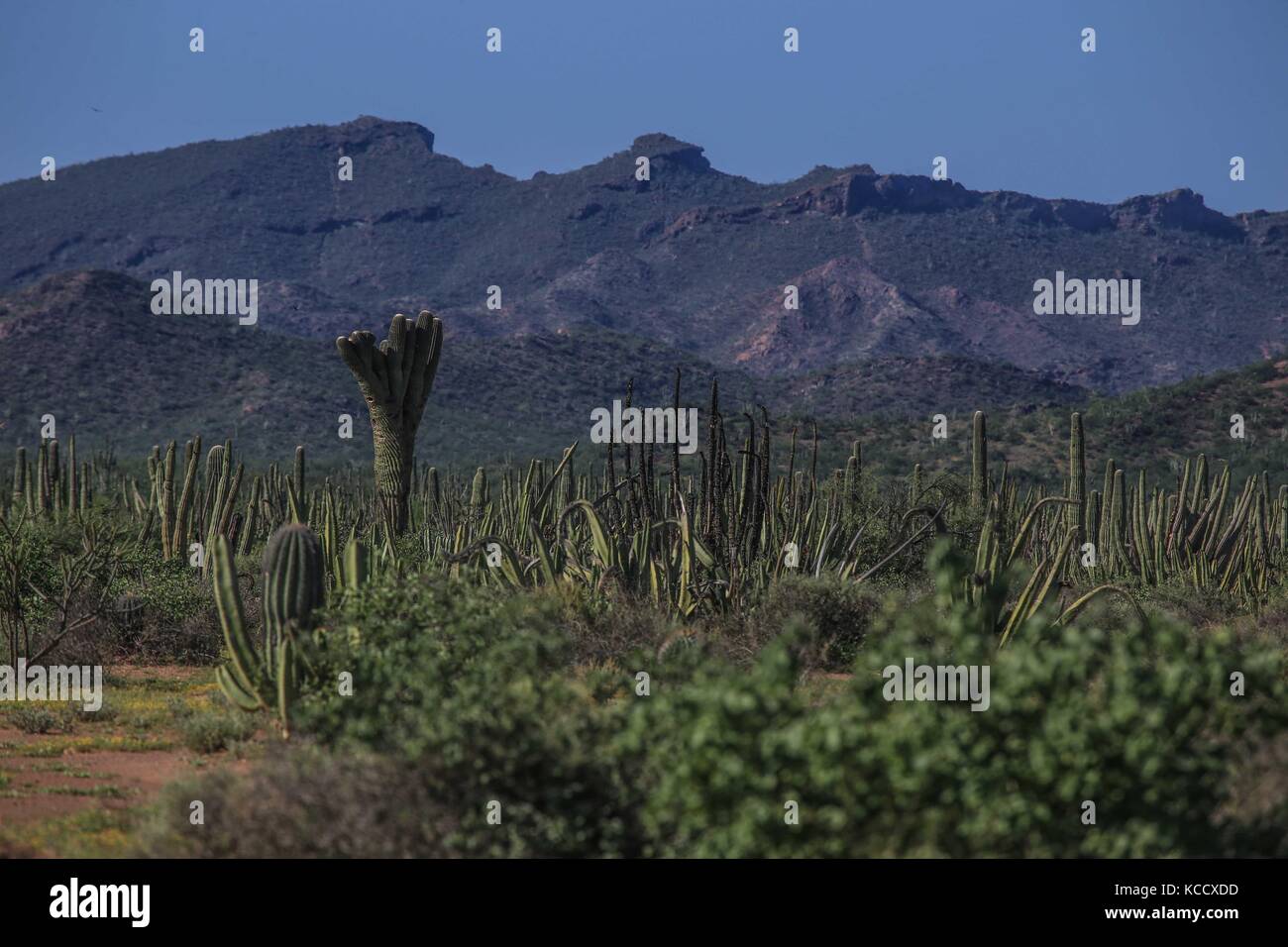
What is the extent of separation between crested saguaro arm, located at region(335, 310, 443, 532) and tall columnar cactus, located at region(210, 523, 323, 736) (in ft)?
11.7

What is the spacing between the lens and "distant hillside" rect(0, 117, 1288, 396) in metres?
111

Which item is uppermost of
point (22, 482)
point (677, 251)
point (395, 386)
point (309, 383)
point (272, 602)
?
point (677, 251)

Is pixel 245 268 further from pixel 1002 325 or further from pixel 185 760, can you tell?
pixel 185 760

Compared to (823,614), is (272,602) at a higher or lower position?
higher

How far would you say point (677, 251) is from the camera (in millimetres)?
134125

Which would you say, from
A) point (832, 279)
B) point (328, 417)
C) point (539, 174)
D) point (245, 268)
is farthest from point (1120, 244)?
point (328, 417)

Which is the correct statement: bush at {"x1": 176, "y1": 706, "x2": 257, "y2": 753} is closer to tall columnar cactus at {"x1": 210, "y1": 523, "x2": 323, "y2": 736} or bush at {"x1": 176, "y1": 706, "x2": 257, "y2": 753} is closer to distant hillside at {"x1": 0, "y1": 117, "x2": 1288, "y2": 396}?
tall columnar cactus at {"x1": 210, "y1": 523, "x2": 323, "y2": 736}

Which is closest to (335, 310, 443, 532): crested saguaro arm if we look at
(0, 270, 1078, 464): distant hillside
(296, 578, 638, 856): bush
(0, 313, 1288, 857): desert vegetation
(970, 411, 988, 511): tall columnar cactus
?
(0, 313, 1288, 857): desert vegetation

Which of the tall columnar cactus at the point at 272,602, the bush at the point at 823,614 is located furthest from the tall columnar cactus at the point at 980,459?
the tall columnar cactus at the point at 272,602

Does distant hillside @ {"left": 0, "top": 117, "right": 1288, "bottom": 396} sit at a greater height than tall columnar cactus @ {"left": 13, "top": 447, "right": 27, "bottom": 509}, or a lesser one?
greater

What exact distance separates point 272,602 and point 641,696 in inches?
106

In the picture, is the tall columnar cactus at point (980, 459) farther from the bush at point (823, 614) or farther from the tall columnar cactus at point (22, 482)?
the tall columnar cactus at point (22, 482)

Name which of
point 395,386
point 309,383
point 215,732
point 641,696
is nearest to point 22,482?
point 395,386

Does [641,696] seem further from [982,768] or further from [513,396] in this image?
[513,396]
